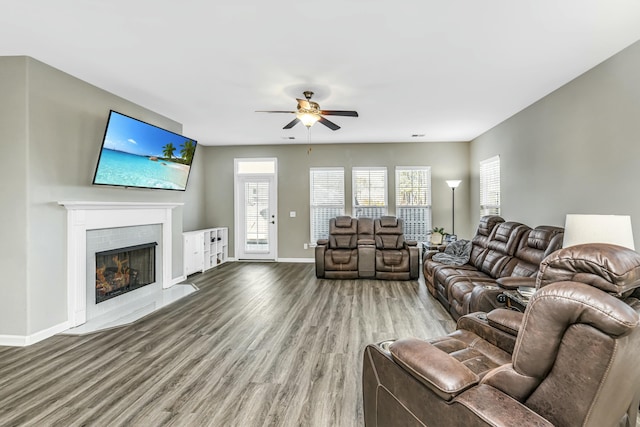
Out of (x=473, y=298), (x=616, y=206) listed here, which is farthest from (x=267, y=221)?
(x=616, y=206)

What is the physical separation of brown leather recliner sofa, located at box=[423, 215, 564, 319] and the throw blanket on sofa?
0.09 metres

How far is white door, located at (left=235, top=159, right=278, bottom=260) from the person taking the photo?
7215 millimetres

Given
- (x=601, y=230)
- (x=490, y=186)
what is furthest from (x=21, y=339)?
(x=490, y=186)

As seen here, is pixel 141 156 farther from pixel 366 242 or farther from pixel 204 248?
pixel 366 242

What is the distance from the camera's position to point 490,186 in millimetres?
5770

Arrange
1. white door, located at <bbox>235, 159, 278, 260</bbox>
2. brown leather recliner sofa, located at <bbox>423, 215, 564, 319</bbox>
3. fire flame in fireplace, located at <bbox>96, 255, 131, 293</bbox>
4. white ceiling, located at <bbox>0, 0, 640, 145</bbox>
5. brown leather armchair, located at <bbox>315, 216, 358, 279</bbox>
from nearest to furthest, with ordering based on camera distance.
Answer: white ceiling, located at <bbox>0, 0, 640, 145</bbox> < brown leather recliner sofa, located at <bbox>423, 215, 564, 319</bbox> < fire flame in fireplace, located at <bbox>96, 255, 131, 293</bbox> < brown leather armchair, located at <bbox>315, 216, 358, 279</bbox> < white door, located at <bbox>235, 159, 278, 260</bbox>

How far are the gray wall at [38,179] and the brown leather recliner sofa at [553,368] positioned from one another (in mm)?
3454

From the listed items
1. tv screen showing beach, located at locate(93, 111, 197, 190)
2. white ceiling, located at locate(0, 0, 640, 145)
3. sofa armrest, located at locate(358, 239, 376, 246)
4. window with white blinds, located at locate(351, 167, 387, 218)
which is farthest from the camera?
window with white blinds, located at locate(351, 167, 387, 218)

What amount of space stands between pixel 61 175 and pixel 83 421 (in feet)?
8.33

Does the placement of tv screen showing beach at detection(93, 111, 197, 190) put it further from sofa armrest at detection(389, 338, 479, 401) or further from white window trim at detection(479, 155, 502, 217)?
white window trim at detection(479, 155, 502, 217)

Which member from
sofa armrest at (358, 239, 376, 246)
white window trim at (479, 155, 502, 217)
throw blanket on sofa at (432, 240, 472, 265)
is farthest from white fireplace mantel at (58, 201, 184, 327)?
white window trim at (479, 155, 502, 217)

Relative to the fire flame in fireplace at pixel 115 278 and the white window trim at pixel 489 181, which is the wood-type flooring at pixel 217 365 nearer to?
the fire flame in fireplace at pixel 115 278

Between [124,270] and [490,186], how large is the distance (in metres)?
6.28

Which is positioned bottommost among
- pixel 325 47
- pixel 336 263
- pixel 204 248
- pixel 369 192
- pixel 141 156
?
pixel 336 263
